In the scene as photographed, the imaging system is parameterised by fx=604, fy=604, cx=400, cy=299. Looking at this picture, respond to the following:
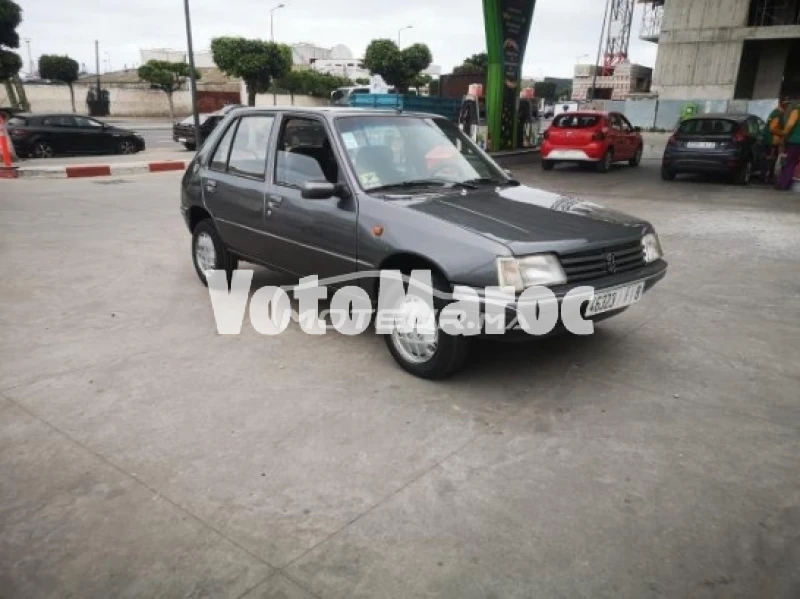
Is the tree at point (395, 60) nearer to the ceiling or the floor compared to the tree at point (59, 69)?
nearer to the ceiling

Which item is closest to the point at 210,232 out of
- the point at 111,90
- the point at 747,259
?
the point at 747,259

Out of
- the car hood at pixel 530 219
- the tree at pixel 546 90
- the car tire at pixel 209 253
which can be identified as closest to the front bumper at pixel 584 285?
the car hood at pixel 530 219

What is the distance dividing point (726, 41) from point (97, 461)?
139ft

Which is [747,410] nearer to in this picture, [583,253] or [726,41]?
[583,253]

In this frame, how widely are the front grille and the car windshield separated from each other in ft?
3.91

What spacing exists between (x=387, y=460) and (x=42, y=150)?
1852 centimetres

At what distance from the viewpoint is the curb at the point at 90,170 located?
44.9 ft

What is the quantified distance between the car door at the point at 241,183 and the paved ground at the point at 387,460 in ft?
2.41

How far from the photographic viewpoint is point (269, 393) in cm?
362

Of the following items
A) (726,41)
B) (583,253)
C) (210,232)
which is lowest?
(210,232)

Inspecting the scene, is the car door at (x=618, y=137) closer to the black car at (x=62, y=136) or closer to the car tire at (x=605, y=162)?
the car tire at (x=605, y=162)

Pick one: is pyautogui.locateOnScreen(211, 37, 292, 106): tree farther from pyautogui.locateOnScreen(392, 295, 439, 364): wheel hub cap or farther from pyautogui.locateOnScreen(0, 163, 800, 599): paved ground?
pyautogui.locateOnScreen(392, 295, 439, 364): wheel hub cap

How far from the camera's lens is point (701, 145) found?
12953mm

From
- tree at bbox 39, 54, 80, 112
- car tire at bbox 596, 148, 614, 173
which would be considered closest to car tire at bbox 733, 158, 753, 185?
car tire at bbox 596, 148, 614, 173
